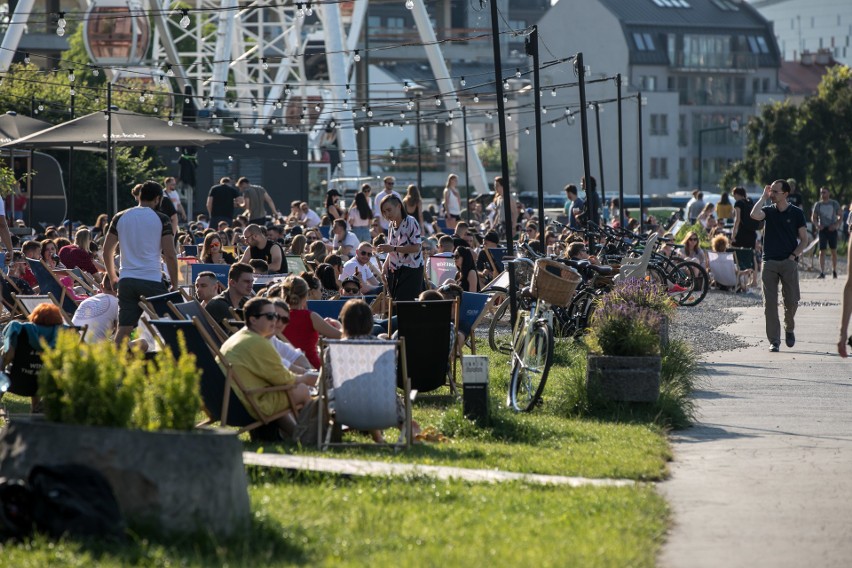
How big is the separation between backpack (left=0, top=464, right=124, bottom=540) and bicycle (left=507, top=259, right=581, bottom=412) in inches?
218

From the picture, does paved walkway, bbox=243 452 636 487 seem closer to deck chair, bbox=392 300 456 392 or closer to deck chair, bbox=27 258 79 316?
deck chair, bbox=392 300 456 392

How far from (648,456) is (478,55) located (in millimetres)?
131272

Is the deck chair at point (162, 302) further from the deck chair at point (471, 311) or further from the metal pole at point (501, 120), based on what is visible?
the metal pole at point (501, 120)

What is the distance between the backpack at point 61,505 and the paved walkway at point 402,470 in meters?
1.94

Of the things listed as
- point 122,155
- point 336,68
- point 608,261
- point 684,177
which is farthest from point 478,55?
point 608,261

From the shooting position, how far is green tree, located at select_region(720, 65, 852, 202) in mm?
68125

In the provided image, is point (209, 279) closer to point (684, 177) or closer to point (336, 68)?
point (336, 68)

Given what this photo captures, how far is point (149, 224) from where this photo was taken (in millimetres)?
13039

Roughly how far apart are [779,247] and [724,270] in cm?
1240

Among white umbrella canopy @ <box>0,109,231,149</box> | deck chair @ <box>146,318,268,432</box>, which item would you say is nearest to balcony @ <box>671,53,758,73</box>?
white umbrella canopy @ <box>0,109,231,149</box>

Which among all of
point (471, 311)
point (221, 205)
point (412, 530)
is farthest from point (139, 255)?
point (221, 205)

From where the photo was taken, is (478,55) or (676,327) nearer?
(676,327)

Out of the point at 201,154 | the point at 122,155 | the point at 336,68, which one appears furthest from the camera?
the point at 336,68

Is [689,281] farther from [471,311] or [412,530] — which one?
[412,530]
